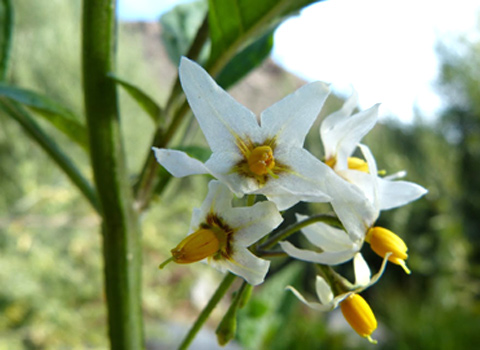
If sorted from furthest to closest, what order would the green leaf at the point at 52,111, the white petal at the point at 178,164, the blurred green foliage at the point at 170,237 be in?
the blurred green foliage at the point at 170,237 < the green leaf at the point at 52,111 < the white petal at the point at 178,164

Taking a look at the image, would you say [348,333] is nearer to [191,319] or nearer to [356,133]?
[191,319]

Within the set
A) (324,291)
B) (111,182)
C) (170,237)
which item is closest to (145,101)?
(111,182)

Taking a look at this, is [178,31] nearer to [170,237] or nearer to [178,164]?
[178,164]

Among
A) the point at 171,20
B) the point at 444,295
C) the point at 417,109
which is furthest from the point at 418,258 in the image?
the point at 171,20

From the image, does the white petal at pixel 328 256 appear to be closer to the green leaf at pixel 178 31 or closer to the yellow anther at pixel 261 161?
the yellow anther at pixel 261 161

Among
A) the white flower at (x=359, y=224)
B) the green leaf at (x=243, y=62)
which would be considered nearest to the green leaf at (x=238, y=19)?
the green leaf at (x=243, y=62)

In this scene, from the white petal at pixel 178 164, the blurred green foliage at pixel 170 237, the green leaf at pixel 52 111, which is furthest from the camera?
the blurred green foliage at pixel 170 237
